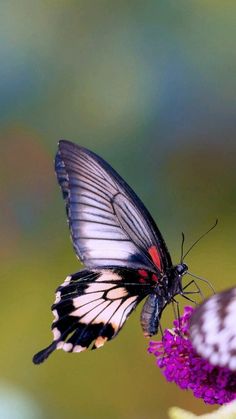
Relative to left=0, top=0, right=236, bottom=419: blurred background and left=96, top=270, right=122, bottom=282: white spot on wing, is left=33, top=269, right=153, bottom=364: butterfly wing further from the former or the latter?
left=0, top=0, right=236, bottom=419: blurred background

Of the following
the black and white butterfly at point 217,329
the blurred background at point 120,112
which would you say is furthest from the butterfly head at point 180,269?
the blurred background at point 120,112

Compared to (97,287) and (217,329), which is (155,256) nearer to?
(97,287)

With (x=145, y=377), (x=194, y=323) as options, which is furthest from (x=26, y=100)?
(x=194, y=323)

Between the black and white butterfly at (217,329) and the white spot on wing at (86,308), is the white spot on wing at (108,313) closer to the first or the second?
the white spot on wing at (86,308)

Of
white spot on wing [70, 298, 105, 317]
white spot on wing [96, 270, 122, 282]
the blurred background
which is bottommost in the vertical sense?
white spot on wing [70, 298, 105, 317]

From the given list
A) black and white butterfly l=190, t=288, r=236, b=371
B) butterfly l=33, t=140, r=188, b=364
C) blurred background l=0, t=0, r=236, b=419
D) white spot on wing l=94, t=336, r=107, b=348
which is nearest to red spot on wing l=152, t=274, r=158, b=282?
butterfly l=33, t=140, r=188, b=364

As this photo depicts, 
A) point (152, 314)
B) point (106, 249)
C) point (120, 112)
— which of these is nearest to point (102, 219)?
point (106, 249)

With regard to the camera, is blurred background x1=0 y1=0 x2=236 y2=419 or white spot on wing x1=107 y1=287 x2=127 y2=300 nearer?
white spot on wing x1=107 y1=287 x2=127 y2=300
